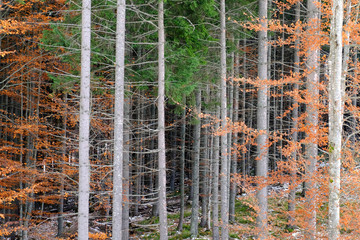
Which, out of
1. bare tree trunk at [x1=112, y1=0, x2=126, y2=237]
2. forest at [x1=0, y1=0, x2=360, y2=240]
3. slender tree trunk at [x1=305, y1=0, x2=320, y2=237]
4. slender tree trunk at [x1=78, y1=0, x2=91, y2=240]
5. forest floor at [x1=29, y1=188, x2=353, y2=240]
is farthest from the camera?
forest floor at [x1=29, y1=188, x2=353, y2=240]

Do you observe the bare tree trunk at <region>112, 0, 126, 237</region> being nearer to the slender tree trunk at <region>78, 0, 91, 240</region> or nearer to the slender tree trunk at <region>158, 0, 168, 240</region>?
the slender tree trunk at <region>78, 0, 91, 240</region>

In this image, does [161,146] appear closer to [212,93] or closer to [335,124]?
[335,124]

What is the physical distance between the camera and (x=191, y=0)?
9641 millimetres

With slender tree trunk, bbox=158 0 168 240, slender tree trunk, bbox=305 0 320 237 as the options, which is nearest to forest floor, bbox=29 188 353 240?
slender tree trunk, bbox=158 0 168 240

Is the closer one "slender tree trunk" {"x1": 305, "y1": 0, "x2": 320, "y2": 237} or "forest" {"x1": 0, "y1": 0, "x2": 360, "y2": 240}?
"forest" {"x1": 0, "y1": 0, "x2": 360, "y2": 240}

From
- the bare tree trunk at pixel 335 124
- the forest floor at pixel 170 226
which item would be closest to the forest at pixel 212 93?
the bare tree trunk at pixel 335 124

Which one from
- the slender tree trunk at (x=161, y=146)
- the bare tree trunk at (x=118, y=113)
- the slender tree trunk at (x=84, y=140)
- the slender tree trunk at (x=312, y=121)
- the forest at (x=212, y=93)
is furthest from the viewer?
the slender tree trunk at (x=161, y=146)

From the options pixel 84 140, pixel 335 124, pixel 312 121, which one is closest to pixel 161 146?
pixel 84 140

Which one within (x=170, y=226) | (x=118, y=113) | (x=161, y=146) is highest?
(x=118, y=113)

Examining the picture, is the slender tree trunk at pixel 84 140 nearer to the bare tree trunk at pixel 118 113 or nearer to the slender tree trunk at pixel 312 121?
the bare tree trunk at pixel 118 113

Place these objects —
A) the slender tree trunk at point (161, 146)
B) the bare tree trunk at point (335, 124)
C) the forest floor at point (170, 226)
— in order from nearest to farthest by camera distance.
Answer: the bare tree trunk at point (335, 124) < the slender tree trunk at point (161, 146) < the forest floor at point (170, 226)

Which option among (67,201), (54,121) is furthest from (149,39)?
(67,201)

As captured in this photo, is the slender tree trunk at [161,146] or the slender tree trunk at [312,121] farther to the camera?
the slender tree trunk at [161,146]

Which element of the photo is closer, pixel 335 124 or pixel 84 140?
pixel 335 124
